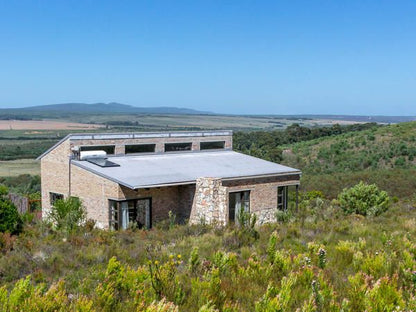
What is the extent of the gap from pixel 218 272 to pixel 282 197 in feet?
53.3

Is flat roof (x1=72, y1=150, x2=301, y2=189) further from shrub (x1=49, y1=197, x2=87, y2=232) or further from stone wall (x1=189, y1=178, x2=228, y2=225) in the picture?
shrub (x1=49, y1=197, x2=87, y2=232)

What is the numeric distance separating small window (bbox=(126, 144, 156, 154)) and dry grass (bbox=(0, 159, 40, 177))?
40.2 m

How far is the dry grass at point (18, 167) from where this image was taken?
61456mm

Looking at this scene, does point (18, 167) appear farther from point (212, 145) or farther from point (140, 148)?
point (140, 148)

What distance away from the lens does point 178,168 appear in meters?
21.3

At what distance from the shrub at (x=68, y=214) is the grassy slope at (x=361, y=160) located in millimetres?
18550

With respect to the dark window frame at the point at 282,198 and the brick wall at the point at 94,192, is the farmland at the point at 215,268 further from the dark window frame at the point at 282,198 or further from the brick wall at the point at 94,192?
the dark window frame at the point at 282,198

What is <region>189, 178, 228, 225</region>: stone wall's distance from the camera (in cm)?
1872

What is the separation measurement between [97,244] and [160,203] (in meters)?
8.04

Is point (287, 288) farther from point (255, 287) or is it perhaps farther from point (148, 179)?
point (148, 179)

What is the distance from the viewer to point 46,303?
15.7 ft

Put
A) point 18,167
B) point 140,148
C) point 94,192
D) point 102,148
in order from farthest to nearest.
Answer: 1. point 18,167
2. point 140,148
3. point 102,148
4. point 94,192

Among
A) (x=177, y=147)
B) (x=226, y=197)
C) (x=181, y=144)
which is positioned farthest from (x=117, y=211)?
(x=181, y=144)

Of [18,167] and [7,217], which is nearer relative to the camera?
[7,217]
